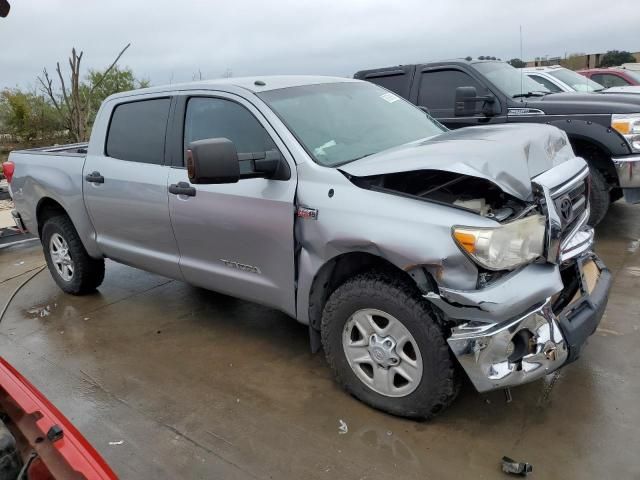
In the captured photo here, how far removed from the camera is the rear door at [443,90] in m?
6.70

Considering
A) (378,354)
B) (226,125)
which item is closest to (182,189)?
(226,125)

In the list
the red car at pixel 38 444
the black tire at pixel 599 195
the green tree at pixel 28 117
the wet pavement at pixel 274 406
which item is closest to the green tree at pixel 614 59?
the black tire at pixel 599 195

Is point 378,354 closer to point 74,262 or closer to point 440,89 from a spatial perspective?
point 74,262

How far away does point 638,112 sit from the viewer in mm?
5488

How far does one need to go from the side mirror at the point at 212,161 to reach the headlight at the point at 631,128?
13.9 ft

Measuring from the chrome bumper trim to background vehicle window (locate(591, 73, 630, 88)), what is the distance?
34.1 ft

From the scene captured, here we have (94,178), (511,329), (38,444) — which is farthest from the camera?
(94,178)

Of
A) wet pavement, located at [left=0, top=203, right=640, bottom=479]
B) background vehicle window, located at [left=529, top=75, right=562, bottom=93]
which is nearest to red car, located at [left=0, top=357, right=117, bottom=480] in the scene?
wet pavement, located at [left=0, top=203, right=640, bottom=479]

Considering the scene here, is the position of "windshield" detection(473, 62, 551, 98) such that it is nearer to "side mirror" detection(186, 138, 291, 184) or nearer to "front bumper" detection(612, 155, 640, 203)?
"front bumper" detection(612, 155, 640, 203)

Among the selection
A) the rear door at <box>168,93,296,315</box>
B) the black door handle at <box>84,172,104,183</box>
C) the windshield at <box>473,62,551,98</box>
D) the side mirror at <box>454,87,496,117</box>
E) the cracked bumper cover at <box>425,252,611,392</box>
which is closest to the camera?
the cracked bumper cover at <box>425,252,611,392</box>

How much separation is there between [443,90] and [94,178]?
14.6 feet

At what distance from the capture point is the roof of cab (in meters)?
3.67

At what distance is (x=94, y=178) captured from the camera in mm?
4453

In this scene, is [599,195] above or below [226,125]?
below
